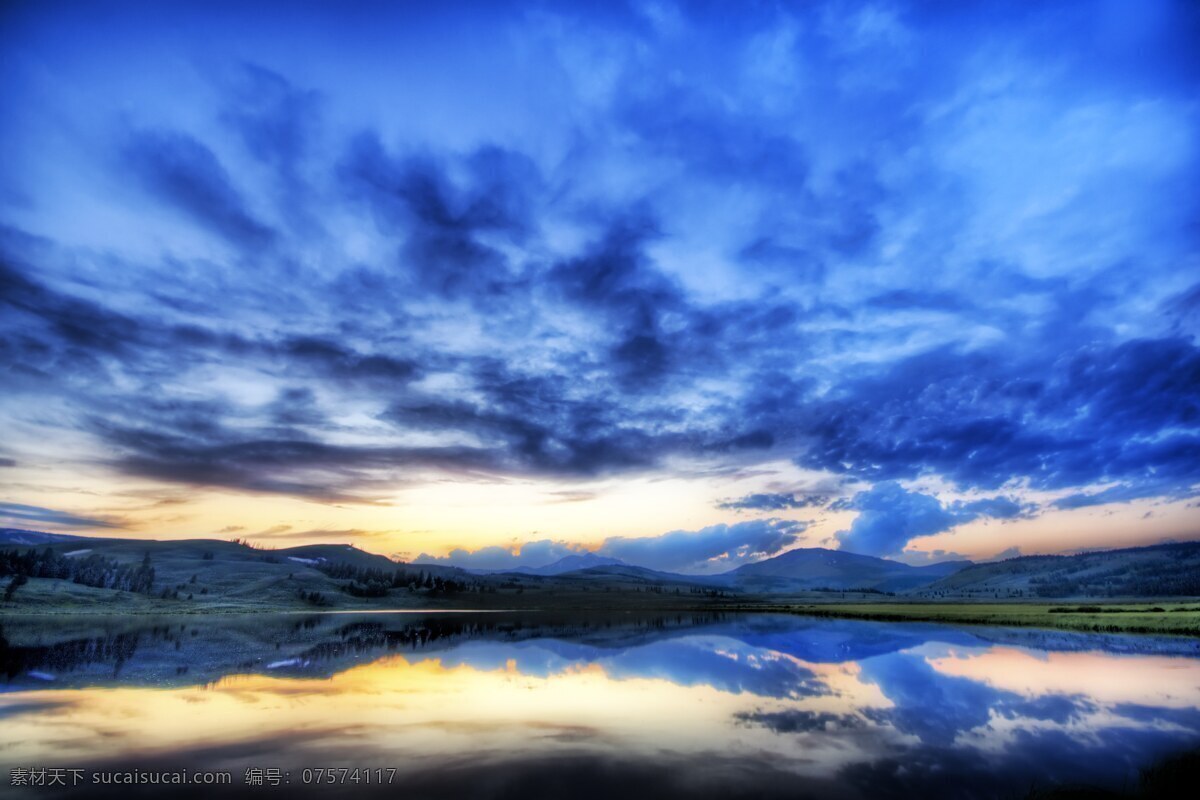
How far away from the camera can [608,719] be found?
74.0 ft

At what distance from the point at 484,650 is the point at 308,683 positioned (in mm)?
20278

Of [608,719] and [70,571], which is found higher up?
[70,571]

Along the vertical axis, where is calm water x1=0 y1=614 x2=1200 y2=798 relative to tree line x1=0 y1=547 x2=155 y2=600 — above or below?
below

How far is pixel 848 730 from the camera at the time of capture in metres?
20.9

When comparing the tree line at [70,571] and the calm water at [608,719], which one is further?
the tree line at [70,571]

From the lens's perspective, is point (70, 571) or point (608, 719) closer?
point (608, 719)

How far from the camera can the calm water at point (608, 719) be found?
15.6 metres

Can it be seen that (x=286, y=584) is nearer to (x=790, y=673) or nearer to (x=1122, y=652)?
(x=790, y=673)

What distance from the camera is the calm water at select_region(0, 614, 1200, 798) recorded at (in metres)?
15.6

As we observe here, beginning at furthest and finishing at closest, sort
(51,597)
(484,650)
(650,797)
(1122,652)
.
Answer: (51,597) → (484,650) → (1122,652) → (650,797)

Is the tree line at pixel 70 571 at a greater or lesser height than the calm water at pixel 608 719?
greater

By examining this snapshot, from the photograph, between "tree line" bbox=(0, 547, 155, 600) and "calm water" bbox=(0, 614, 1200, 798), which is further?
"tree line" bbox=(0, 547, 155, 600)

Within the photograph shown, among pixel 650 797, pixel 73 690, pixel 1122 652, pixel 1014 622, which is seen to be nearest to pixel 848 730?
pixel 650 797

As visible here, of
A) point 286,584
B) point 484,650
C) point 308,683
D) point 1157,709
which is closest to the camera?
point 1157,709
